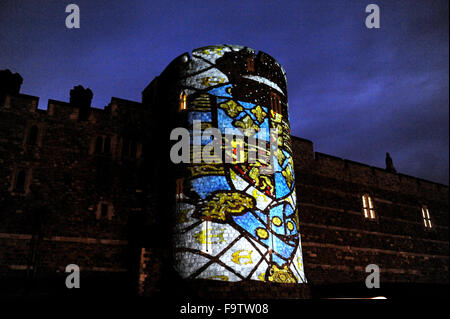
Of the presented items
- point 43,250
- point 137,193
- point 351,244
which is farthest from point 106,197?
point 351,244

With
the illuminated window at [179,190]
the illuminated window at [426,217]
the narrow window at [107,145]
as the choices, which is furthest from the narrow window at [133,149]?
the illuminated window at [426,217]

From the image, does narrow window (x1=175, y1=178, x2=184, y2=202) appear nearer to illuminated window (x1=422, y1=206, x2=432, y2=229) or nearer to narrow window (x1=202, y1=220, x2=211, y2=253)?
narrow window (x1=202, y1=220, x2=211, y2=253)

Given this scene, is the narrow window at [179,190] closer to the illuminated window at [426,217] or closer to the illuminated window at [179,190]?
the illuminated window at [179,190]

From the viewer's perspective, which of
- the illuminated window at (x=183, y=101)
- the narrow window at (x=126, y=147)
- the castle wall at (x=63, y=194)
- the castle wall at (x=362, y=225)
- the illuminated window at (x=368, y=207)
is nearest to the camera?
the castle wall at (x=63, y=194)

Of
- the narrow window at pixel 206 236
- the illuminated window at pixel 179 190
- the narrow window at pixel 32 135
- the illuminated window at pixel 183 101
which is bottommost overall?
the narrow window at pixel 206 236

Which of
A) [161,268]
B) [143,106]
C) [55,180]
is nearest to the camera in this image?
[161,268]

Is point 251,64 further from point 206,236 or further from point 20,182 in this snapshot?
point 20,182

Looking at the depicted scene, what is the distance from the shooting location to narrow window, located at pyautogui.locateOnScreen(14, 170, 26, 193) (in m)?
11.8

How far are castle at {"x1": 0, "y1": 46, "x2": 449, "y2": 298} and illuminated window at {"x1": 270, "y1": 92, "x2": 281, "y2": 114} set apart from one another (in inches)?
1.6

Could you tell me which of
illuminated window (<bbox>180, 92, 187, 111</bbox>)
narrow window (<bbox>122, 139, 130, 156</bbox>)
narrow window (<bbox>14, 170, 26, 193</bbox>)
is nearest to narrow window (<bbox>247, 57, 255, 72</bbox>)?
illuminated window (<bbox>180, 92, 187, 111</bbox>)

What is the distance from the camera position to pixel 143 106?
1466 centimetres

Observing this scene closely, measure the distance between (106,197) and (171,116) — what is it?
12.4 ft

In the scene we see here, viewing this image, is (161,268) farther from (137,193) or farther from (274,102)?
(274,102)

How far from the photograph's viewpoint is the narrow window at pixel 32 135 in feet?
41.0
